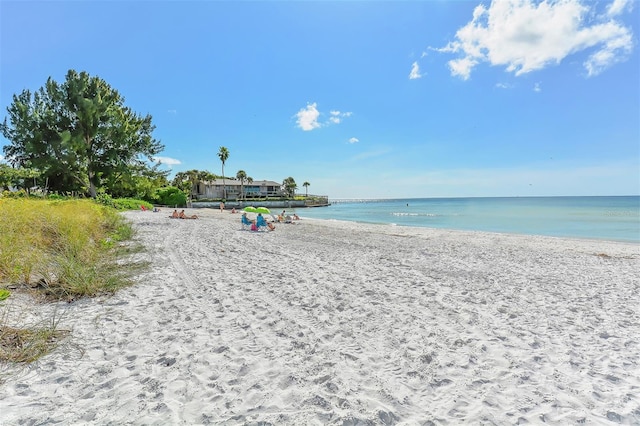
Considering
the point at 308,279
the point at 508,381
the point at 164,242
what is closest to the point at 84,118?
the point at 164,242

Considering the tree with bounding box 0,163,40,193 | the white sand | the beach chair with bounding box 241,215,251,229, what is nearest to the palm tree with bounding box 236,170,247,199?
the tree with bounding box 0,163,40,193

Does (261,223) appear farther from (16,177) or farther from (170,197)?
(16,177)

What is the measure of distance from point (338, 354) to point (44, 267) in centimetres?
485

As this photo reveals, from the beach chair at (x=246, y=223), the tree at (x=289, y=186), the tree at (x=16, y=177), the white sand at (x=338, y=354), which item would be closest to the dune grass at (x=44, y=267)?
the white sand at (x=338, y=354)

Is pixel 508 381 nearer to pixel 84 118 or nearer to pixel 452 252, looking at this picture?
pixel 452 252

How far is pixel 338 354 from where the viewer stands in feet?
11.1

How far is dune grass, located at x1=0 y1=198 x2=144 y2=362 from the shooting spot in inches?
129

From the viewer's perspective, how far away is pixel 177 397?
8.52 ft

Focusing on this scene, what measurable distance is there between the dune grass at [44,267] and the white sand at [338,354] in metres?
0.30

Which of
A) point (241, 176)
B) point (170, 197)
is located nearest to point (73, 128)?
point (170, 197)

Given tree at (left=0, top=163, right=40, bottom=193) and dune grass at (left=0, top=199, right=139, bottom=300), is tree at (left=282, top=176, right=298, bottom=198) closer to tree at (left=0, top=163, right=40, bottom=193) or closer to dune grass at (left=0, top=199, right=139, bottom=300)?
tree at (left=0, top=163, right=40, bottom=193)

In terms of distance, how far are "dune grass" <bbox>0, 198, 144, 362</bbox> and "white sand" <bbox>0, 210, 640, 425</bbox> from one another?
0.97 feet

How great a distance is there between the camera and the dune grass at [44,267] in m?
3.28

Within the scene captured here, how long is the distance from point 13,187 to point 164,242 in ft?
136
